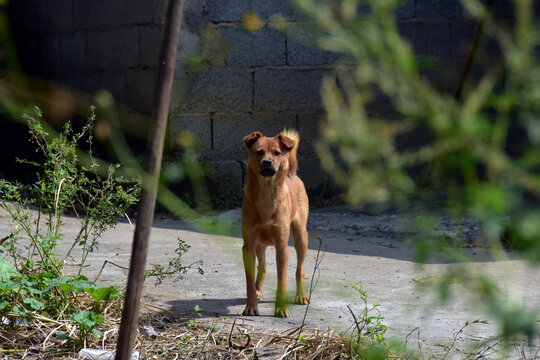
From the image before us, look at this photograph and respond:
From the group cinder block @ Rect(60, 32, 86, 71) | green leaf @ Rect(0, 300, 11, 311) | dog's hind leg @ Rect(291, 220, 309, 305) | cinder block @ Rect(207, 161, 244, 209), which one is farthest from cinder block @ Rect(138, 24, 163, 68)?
green leaf @ Rect(0, 300, 11, 311)

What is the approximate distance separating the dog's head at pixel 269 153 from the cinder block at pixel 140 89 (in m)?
3.92

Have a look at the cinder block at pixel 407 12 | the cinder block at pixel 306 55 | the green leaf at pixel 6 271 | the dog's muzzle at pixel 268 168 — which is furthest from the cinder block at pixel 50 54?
the green leaf at pixel 6 271

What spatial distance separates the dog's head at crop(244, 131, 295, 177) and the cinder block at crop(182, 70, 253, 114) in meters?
3.38

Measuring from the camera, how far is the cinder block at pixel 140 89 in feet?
23.6

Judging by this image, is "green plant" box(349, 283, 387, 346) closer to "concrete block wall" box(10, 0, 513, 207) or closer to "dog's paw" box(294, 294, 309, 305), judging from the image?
"dog's paw" box(294, 294, 309, 305)

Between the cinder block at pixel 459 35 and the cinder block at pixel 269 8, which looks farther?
the cinder block at pixel 459 35

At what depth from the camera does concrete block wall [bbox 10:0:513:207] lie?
21.8ft

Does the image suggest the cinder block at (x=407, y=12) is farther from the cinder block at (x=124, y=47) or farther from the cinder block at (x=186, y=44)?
the cinder block at (x=124, y=47)

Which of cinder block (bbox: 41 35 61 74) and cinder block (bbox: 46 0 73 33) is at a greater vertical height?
cinder block (bbox: 46 0 73 33)

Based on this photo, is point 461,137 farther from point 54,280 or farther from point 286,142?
point 286,142

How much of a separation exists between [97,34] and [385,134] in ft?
24.9

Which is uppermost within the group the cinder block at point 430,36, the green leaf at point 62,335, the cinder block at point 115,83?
the cinder block at point 430,36

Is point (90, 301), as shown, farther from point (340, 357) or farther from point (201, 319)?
point (340, 357)

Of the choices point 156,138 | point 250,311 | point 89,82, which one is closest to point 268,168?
point 250,311
